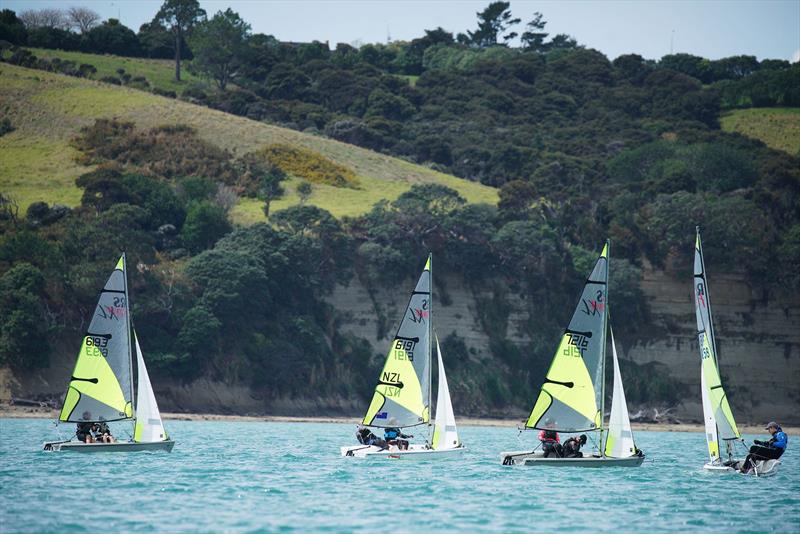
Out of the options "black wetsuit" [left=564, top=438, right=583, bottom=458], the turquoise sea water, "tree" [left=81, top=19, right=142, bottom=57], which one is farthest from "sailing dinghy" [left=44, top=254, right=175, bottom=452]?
"tree" [left=81, top=19, right=142, bottom=57]

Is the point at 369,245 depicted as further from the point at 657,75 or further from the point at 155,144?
the point at 657,75

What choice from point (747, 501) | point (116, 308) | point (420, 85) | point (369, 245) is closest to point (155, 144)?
point (369, 245)

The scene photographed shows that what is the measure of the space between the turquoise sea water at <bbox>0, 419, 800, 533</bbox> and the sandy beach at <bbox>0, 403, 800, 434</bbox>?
24699mm

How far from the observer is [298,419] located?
86.9 m

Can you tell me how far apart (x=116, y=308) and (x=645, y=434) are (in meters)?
45.5

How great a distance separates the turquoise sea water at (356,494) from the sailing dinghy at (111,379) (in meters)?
1.33

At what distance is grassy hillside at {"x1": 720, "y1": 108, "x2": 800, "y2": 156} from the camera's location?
6191 inches

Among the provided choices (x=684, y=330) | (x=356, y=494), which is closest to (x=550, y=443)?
(x=356, y=494)

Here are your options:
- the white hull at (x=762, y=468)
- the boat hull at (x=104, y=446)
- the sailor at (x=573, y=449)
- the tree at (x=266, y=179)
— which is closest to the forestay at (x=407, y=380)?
the sailor at (x=573, y=449)

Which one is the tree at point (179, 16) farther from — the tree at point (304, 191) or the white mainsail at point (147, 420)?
the white mainsail at point (147, 420)

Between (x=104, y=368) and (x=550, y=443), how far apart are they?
16.2 m

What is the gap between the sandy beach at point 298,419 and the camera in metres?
78.2

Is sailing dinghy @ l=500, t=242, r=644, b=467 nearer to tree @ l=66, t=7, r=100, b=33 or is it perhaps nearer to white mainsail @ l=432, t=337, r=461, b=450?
white mainsail @ l=432, t=337, r=461, b=450

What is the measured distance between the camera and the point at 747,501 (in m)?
38.4
